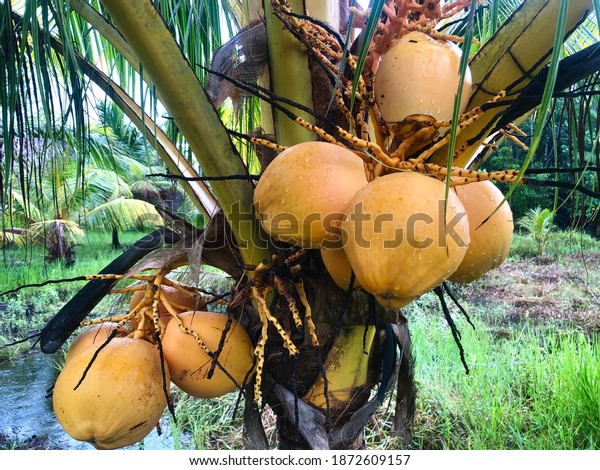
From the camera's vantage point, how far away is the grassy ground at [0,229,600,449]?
2.24 m

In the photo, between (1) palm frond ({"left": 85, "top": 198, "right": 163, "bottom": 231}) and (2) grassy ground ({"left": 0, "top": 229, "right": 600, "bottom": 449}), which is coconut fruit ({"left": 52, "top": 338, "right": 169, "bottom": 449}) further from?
(1) palm frond ({"left": 85, "top": 198, "right": 163, "bottom": 231})

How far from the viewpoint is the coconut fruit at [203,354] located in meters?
0.74

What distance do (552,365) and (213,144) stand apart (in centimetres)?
260

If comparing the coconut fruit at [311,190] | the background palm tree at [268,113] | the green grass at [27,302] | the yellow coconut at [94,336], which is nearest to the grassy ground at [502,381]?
the background palm tree at [268,113]

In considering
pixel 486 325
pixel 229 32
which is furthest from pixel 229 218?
pixel 486 325

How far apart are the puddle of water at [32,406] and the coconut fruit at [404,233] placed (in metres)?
2.50

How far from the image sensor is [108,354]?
2.34 feet

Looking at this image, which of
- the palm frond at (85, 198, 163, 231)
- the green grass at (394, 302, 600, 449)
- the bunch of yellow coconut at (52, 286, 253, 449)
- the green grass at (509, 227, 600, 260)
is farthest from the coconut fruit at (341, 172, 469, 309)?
the palm frond at (85, 198, 163, 231)

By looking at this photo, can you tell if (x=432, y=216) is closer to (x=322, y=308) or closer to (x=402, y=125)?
(x=402, y=125)

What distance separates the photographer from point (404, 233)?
454 mm

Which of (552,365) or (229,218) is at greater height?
(229,218)

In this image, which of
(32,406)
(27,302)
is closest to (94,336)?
(32,406)

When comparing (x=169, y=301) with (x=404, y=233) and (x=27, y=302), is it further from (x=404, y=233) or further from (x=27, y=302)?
(x=27, y=302)

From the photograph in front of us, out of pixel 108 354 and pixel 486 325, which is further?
pixel 486 325
